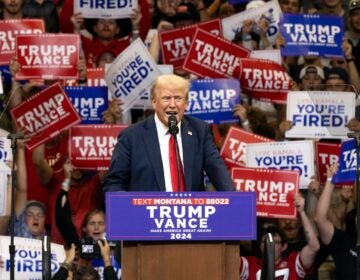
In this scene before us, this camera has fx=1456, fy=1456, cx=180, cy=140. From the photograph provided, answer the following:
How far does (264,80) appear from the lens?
12438 mm

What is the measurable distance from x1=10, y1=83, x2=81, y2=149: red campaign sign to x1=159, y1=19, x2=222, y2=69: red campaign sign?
1.49m

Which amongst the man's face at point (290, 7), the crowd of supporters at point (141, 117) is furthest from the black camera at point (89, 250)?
the man's face at point (290, 7)

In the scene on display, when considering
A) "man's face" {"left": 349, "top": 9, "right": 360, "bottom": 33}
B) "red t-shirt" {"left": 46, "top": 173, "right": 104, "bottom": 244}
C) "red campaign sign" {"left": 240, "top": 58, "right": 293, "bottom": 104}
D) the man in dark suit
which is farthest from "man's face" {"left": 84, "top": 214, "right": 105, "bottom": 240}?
"man's face" {"left": 349, "top": 9, "right": 360, "bottom": 33}

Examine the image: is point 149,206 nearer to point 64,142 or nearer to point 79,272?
point 79,272

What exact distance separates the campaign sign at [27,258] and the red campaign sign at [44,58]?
73.3 inches

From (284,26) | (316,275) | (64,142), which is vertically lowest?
(316,275)

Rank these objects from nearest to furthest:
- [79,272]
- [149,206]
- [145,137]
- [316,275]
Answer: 1. [149,206]
2. [145,137]
3. [79,272]
4. [316,275]

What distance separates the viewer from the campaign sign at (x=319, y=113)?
1188 cm

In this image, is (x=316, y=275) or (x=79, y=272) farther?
(x=316, y=275)

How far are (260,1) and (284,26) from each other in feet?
3.01

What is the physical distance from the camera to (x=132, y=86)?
12.2 meters

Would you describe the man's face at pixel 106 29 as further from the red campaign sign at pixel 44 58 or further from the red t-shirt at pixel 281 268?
the red t-shirt at pixel 281 268

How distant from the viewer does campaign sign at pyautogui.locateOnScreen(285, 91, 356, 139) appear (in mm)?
11883

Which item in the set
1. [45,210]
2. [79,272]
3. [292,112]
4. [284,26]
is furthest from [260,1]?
[79,272]
